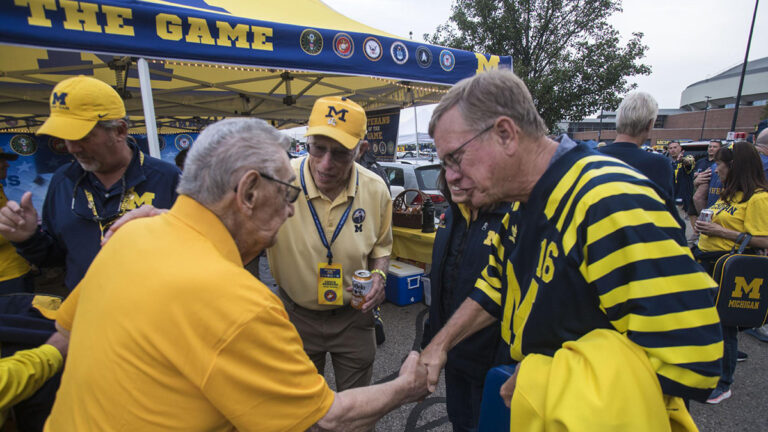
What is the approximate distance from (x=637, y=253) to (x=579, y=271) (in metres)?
0.16

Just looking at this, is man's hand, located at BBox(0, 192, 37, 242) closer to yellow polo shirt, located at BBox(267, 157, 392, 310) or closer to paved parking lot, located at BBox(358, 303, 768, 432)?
yellow polo shirt, located at BBox(267, 157, 392, 310)

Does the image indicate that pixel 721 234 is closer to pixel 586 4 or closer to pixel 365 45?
pixel 365 45

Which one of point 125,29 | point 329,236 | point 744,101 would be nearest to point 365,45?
point 125,29

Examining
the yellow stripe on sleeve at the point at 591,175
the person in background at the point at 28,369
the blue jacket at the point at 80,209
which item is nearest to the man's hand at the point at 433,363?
the yellow stripe on sleeve at the point at 591,175

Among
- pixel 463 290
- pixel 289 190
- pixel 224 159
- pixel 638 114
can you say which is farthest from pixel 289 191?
pixel 638 114

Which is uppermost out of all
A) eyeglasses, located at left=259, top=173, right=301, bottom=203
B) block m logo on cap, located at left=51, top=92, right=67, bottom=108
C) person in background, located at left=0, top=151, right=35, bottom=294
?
block m logo on cap, located at left=51, top=92, right=67, bottom=108

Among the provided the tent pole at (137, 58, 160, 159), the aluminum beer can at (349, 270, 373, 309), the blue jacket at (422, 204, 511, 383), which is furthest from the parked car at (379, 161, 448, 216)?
the aluminum beer can at (349, 270, 373, 309)

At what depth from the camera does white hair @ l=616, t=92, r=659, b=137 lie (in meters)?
2.99

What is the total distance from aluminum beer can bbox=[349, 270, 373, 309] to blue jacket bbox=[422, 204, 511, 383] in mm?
448

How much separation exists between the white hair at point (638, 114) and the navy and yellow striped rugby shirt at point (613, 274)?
7.73 ft

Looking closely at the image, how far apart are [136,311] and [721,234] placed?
4.28 metres

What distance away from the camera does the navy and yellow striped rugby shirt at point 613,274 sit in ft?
2.75

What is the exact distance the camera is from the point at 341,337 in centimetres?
216

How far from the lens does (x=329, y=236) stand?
210cm
